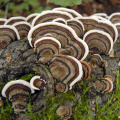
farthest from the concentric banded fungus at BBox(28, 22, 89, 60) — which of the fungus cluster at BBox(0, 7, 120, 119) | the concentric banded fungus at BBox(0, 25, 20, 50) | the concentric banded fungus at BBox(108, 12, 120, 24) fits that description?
the concentric banded fungus at BBox(108, 12, 120, 24)

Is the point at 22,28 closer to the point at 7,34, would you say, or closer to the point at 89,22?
the point at 7,34

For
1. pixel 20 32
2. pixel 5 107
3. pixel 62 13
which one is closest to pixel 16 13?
pixel 20 32

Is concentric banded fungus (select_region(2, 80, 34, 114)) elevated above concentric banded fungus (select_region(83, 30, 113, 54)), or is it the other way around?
concentric banded fungus (select_region(83, 30, 113, 54))

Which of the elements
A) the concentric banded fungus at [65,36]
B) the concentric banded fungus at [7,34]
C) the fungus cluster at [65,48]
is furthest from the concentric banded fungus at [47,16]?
the concentric banded fungus at [65,36]

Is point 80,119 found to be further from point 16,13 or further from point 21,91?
point 16,13

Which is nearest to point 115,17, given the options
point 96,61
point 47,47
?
point 96,61

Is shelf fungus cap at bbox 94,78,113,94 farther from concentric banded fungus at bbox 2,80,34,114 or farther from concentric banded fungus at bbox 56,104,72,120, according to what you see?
concentric banded fungus at bbox 2,80,34,114

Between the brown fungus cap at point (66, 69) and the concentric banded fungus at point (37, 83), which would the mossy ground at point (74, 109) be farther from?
the brown fungus cap at point (66, 69)
